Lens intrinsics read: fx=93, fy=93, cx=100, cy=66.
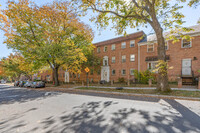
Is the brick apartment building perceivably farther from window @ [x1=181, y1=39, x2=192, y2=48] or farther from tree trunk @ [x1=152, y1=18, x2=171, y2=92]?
tree trunk @ [x1=152, y1=18, x2=171, y2=92]

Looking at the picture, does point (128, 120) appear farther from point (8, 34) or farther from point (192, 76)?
point (8, 34)

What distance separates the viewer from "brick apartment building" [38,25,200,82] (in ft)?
46.8

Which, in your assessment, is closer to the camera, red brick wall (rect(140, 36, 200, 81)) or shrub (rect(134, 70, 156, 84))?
red brick wall (rect(140, 36, 200, 81))

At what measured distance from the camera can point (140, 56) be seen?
19062 millimetres

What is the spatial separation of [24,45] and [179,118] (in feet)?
66.6

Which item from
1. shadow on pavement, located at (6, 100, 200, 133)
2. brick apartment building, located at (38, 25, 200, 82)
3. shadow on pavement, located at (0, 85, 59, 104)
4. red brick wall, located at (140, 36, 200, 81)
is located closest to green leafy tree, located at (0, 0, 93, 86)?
shadow on pavement, located at (0, 85, 59, 104)

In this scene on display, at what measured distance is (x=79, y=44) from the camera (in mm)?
17906

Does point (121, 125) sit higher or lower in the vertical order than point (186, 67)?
lower

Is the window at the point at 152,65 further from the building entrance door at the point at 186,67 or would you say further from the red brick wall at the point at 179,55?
the building entrance door at the point at 186,67

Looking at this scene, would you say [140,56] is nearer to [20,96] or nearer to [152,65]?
[152,65]

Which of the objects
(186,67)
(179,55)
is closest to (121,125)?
(186,67)

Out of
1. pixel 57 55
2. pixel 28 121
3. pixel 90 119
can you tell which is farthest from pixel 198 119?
pixel 57 55

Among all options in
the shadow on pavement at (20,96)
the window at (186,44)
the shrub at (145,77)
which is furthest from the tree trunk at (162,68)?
the shadow on pavement at (20,96)

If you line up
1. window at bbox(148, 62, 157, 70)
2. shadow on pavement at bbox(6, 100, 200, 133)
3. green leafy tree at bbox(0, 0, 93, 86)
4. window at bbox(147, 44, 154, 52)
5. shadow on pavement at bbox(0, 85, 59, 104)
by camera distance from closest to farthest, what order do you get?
shadow on pavement at bbox(6, 100, 200, 133)
shadow on pavement at bbox(0, 85, 59, 104)
green leafy tree at bbox(0, 0, 93, 86)
window at bbox(148, 62, 157, 70)
window at bbox(147, 44, 154, 52)
